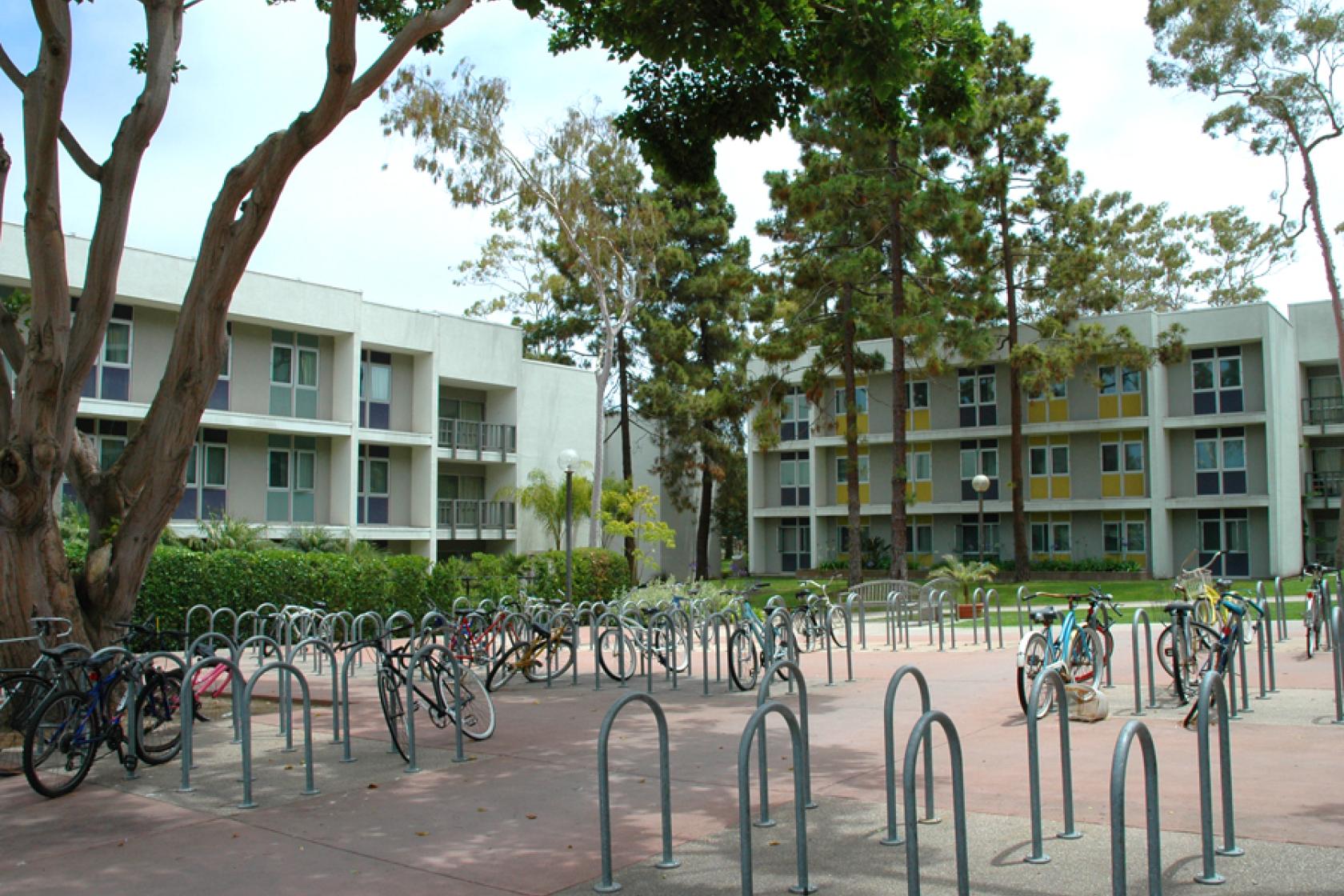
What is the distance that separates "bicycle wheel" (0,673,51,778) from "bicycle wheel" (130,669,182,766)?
713mm

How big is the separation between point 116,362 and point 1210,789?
27441 mm

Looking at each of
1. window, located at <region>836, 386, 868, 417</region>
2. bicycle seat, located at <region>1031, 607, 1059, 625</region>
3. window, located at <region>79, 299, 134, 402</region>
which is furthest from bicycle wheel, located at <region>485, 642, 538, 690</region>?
window, located at <region>836, 386, 868, 417</region>

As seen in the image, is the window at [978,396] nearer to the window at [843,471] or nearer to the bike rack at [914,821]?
the window at [843,471]

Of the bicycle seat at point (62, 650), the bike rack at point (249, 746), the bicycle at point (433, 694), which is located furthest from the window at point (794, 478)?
Answer: the bike rack at point (249, 746)

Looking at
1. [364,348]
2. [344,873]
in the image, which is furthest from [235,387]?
[344,873]

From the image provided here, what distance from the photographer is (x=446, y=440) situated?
118ft

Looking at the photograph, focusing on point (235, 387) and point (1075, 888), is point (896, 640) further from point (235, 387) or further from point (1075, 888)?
point (235, 387)

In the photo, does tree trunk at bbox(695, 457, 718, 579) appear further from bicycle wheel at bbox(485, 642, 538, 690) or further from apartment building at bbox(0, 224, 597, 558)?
bicycle wheel at bbox(485, 642, 538, 690)

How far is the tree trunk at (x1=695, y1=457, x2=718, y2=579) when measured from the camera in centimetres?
4783

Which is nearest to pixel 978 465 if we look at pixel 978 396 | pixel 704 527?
pixel 978 396

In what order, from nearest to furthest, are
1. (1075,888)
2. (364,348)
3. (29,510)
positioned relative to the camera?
(1075,888) → (29,510) → (364,348)

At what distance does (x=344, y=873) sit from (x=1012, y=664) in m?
10.7

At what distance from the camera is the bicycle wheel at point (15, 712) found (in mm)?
8727

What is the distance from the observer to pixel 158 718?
30.3 feet
